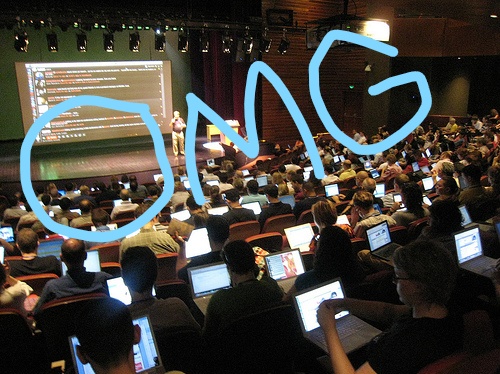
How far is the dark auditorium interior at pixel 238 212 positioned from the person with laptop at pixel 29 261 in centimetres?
2

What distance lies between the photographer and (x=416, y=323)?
1859 millimetres

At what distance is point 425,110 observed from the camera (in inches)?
188

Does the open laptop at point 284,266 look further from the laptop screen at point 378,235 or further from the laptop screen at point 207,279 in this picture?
the laptop screen at point 378,235

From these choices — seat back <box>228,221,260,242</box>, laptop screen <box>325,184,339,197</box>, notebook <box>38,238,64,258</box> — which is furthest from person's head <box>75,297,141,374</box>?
laptop screen <box>325,184,339,197</box>

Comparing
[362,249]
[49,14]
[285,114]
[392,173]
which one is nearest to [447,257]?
[362,249]

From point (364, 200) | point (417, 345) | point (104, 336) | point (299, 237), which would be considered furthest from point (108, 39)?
point (417, 345)

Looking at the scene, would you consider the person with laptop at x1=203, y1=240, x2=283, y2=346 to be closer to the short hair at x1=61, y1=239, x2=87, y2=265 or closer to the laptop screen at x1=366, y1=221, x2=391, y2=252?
the short hair at x1=61, y1=239, x2=87, y2=265

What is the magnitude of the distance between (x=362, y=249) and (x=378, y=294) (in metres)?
1.05

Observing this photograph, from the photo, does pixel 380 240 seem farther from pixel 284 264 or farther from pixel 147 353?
pixel 147 353

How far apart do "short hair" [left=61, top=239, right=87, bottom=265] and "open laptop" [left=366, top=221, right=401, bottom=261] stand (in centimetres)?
259

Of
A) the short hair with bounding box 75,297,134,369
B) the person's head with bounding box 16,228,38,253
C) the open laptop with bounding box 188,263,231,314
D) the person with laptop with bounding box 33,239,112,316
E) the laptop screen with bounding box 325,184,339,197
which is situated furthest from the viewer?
the laptop screen with bounding box 325,184,339,197

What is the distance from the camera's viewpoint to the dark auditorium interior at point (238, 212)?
7.30 feet

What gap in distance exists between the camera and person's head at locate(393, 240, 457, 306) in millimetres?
1882

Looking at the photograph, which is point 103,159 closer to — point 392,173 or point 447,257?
point 392,173
